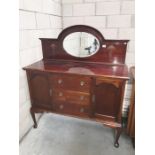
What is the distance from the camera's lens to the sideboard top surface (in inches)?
58.1

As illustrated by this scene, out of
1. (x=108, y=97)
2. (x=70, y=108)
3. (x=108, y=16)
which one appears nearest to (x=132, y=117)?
(x=108, y=97)

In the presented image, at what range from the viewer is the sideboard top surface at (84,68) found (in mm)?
1477

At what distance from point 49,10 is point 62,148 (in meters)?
1.62

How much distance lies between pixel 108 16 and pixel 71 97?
1094 millimetres

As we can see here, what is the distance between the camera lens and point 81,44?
1.83m

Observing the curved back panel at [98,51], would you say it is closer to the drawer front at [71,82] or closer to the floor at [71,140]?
the drawer front at [71,82]

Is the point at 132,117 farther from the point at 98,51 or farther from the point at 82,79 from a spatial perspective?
the point at 98,51
